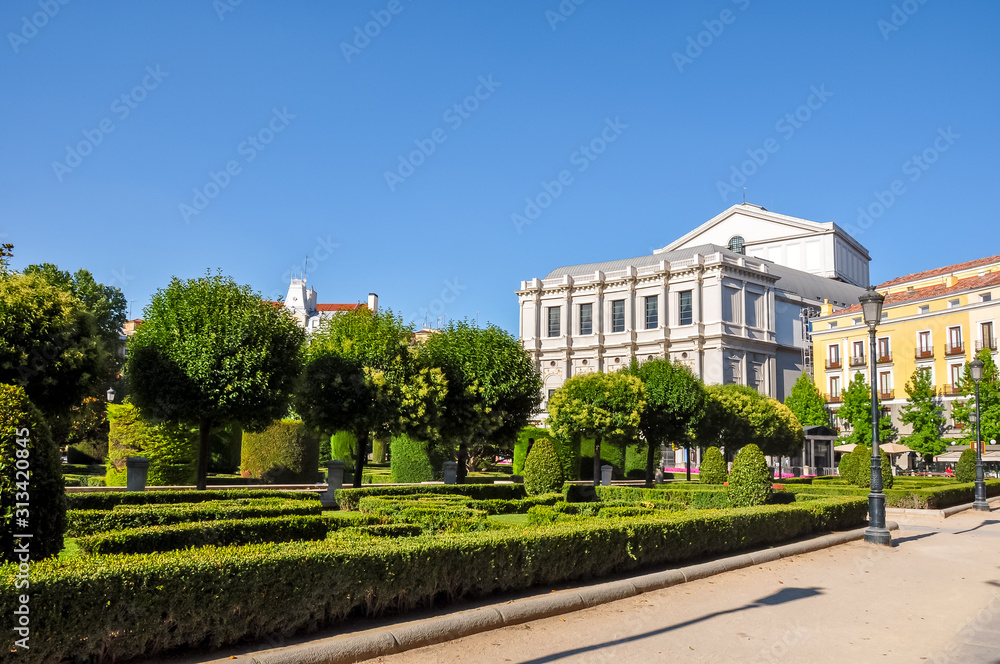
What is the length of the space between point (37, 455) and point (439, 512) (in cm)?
918

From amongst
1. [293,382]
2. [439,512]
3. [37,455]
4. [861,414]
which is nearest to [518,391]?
[293,382]

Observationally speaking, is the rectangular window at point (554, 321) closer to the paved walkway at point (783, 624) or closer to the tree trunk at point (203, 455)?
the tree trunk at point (203, 455)

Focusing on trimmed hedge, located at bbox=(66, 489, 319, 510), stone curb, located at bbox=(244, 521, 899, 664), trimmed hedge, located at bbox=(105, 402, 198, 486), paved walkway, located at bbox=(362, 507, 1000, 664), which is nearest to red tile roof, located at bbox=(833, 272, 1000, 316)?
paved walkway, located at bbox=(362, 507, 1000, 664)

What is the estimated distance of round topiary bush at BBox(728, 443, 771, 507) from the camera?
17.9 metres

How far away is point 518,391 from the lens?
3102cm

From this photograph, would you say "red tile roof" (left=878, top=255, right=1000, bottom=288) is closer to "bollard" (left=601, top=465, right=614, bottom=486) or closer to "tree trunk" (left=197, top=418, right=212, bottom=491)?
"bollard" (left=601, top=465, right=614, bottom=486)

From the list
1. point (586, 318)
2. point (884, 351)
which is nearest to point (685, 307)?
point (586, 318)

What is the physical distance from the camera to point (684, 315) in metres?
58.9

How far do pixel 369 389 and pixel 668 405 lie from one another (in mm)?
15401

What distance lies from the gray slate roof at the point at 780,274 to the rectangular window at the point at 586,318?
2.84 meters

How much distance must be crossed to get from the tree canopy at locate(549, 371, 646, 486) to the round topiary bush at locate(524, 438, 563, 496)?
898cm

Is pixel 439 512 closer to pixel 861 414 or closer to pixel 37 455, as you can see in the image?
pixel 37 455

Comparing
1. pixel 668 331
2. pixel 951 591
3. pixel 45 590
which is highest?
pixel 668 331

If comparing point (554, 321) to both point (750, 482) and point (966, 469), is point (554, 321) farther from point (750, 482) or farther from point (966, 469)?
→ point (750, 482)
